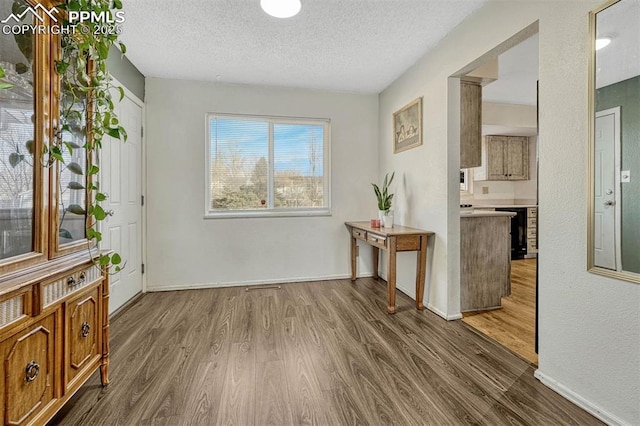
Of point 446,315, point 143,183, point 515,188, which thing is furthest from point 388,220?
point 515,188

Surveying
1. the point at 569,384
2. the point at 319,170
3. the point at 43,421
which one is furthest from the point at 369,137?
the point at 43,421

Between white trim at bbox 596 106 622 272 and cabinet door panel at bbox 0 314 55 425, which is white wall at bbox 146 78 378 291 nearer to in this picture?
cabinet door panel at bbox 0 314 55 425

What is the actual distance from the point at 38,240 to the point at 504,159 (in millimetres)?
6437

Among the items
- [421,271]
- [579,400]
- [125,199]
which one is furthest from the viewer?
[125,199]

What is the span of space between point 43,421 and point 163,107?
3094 millimetres

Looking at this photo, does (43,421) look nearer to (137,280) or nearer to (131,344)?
(131,344)

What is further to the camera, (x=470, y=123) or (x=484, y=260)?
(x=484, y=260)

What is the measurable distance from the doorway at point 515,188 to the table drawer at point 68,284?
8.72 ft

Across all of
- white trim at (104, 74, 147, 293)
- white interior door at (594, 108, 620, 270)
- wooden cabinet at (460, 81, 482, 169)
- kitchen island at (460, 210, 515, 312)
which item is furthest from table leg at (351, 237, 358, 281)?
white interior door at (594, 108, 620, 270)

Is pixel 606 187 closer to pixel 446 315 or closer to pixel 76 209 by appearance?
pixel 446 315

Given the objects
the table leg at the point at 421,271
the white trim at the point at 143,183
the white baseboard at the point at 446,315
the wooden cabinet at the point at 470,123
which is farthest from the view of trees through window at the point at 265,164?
the white baseboard at the point at 446,315

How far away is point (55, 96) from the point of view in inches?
55.2

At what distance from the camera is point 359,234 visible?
358cm

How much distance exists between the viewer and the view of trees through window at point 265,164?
3.69 metres
